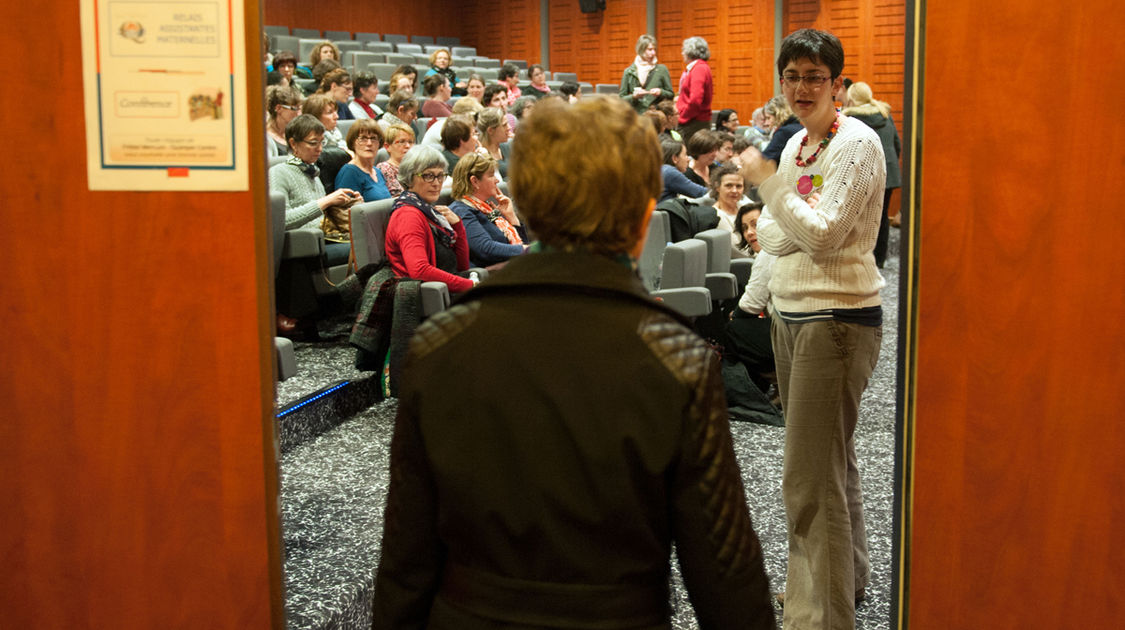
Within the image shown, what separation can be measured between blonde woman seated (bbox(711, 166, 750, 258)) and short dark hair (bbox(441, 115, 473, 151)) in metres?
1.23

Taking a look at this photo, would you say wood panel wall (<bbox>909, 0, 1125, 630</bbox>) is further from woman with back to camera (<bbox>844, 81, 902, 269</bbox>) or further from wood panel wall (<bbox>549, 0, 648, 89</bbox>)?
wood panel wall (<bbox>549, 0, 648, 89</bbox>)

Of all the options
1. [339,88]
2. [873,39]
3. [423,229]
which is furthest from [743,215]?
[873,39]

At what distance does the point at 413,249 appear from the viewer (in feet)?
12.3

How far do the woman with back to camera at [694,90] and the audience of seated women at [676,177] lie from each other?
6.06 ft

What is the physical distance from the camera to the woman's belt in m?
0.97

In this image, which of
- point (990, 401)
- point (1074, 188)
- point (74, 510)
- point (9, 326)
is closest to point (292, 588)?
point (74, 510)

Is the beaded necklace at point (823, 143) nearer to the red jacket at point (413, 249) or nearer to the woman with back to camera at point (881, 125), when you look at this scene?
the red jacket at point (413, 249)

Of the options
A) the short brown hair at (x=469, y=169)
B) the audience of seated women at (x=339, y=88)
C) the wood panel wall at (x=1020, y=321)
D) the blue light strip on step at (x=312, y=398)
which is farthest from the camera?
the audience of seated women at (x=339, y=88)

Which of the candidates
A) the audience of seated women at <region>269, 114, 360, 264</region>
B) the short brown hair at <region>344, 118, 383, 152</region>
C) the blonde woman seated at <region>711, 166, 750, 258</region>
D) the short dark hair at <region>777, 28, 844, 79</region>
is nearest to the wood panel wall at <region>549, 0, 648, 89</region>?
the blonde woman seated at <region>711, 166, 750, 258</region>

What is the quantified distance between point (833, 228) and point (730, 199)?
9.94 ft

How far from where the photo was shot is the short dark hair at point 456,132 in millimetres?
5086

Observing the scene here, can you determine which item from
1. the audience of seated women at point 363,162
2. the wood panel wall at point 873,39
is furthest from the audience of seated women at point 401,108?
the wood panel wall at point 873,39

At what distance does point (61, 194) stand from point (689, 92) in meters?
6.67

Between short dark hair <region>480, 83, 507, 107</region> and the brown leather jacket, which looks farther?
short dark hair <region>480, 83, 507, 107</region>
